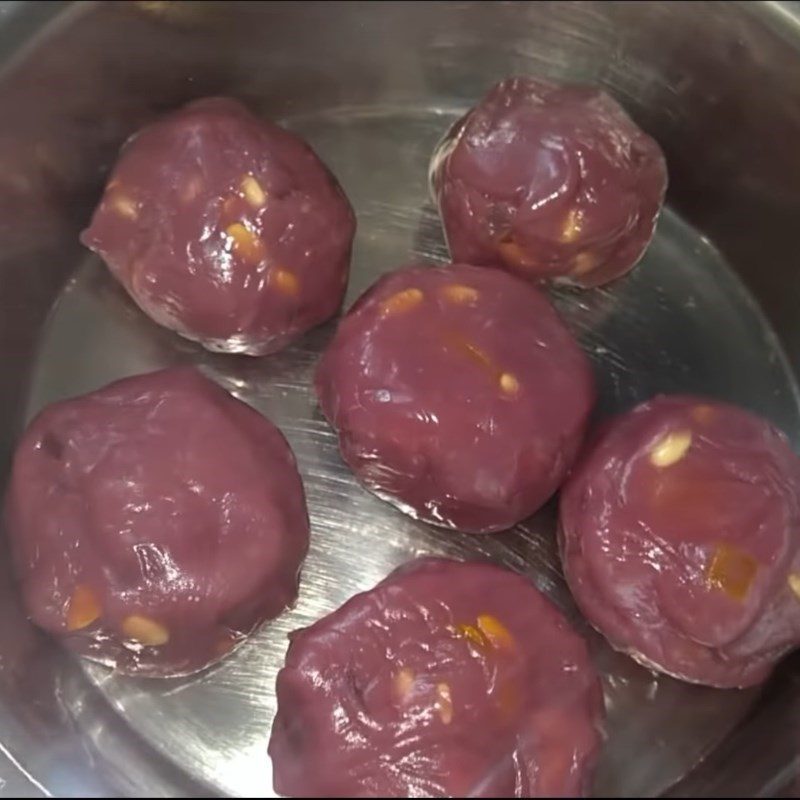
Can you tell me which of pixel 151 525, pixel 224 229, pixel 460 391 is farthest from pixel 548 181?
pixel 151 525

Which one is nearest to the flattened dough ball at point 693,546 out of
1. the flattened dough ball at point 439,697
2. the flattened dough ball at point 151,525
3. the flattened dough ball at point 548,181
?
the flattened dough ball at point 439,697

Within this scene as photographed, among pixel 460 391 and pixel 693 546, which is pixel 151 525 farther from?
pixel 693 546

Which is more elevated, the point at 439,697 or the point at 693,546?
the point at 693,546

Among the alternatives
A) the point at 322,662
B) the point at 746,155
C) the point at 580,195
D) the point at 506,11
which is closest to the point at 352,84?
the point at 506,11

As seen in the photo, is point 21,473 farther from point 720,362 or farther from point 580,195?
point 720,362

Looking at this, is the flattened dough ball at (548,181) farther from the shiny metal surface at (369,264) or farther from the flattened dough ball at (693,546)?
the flattened dough ball at (693,546)
